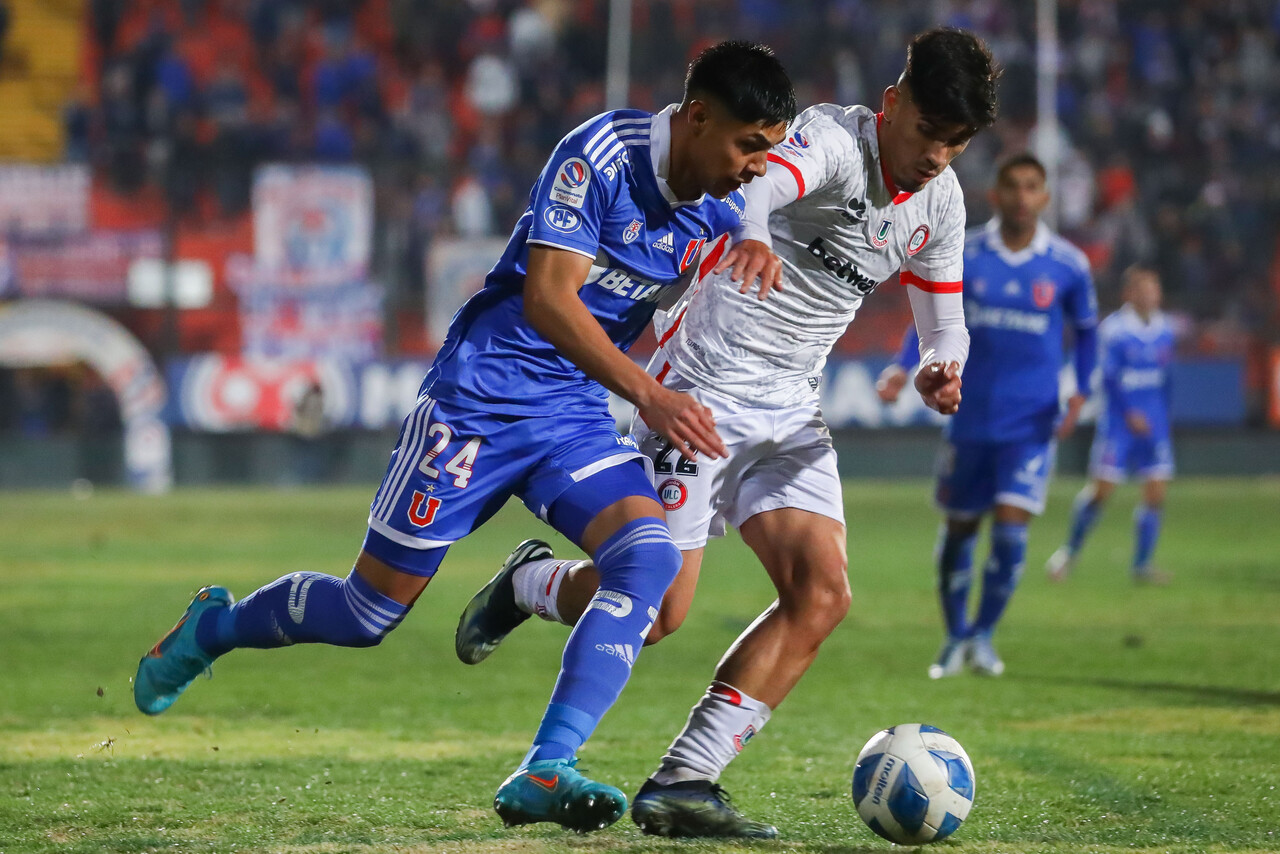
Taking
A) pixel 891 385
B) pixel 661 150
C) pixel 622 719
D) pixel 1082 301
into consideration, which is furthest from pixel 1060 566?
pixel 661 150

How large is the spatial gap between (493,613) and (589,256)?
4.90 ft

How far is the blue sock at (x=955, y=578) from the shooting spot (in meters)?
7.59

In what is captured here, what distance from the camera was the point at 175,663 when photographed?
469cm

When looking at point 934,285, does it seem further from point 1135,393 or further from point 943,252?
point 1135,393

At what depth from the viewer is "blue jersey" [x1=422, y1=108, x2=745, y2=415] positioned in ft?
12.8

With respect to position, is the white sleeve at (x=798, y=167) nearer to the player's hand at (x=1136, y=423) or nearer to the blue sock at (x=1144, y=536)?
the blue sock at (x=1144, y=536)

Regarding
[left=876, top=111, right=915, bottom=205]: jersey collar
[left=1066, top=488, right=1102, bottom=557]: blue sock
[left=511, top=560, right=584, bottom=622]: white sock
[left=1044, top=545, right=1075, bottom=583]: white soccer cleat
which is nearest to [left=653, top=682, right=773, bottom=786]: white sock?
[left=511, top=560, right=584, bottom=622]: white sock

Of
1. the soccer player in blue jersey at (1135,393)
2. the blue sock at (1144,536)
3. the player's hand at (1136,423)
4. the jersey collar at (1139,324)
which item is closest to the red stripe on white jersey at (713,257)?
the blue sock at (1144,536)

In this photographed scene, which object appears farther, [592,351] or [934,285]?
[934,285]

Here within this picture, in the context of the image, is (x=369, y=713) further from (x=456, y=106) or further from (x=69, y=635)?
(x=456, y=106)

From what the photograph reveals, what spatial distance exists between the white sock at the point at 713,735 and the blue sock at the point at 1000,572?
3535 mm

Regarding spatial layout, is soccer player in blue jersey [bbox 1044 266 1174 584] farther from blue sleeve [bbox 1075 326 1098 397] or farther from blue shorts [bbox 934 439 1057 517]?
blue shorts [bbox 934 439 1057 517]

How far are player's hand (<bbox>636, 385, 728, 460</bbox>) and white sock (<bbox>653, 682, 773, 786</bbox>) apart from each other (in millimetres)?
895

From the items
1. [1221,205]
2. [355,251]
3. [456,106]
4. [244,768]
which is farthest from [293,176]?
[244,768]
